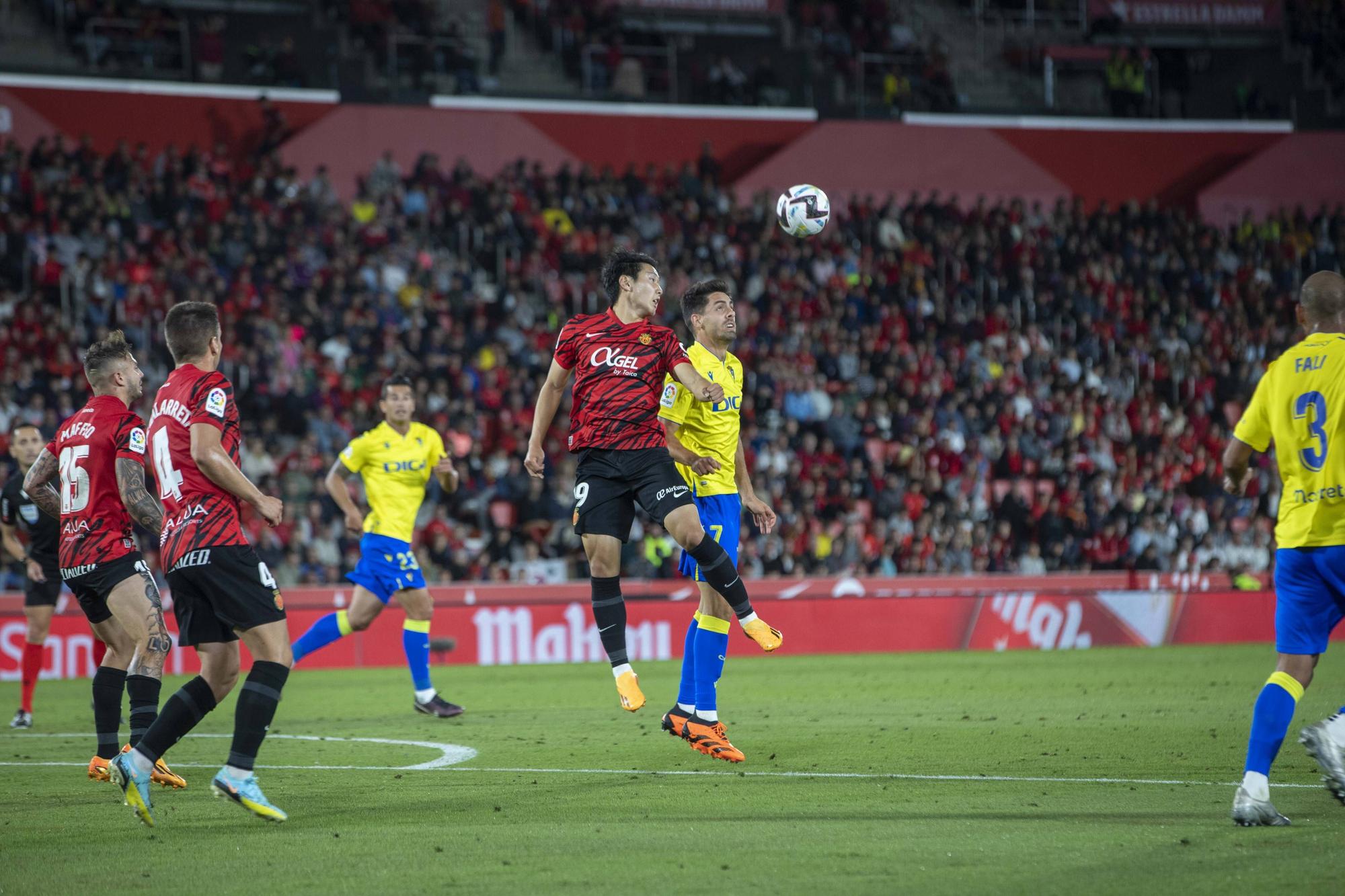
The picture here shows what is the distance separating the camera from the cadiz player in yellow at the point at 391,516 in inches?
507

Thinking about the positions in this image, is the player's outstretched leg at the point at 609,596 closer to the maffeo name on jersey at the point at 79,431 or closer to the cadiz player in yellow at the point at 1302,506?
the maffeo name on jersey at the point at 79,431

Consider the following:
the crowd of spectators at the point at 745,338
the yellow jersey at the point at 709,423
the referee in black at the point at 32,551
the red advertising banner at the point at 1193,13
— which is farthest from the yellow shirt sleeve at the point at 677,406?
the red advertising banner at the point at 1193,13

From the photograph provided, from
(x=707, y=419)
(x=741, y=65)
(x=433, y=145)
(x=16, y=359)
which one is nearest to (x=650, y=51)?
(x=741, y=65)

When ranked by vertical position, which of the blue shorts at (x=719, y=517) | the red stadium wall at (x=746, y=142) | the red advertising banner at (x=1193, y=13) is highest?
the red advertising banner at (x=1193, y=13)

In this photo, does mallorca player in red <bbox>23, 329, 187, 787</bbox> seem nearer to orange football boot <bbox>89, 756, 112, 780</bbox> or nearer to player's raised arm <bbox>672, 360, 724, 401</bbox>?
orange football boot <bbox>89, 756, 112, 780</bbox>

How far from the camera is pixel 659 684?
15.2 metres

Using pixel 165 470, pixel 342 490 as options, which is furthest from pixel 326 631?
pixel 165 470

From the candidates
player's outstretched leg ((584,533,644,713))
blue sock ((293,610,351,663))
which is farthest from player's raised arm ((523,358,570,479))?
blue sock ((293,610,351,663))

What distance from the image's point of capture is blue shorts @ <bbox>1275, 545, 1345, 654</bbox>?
21.4ft

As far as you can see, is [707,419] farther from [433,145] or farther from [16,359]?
[433,145]

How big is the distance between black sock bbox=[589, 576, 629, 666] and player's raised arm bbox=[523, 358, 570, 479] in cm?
77

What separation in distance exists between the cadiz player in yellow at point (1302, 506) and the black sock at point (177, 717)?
473 cm

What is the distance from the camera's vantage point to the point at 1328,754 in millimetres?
6840

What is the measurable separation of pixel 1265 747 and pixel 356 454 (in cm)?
870
